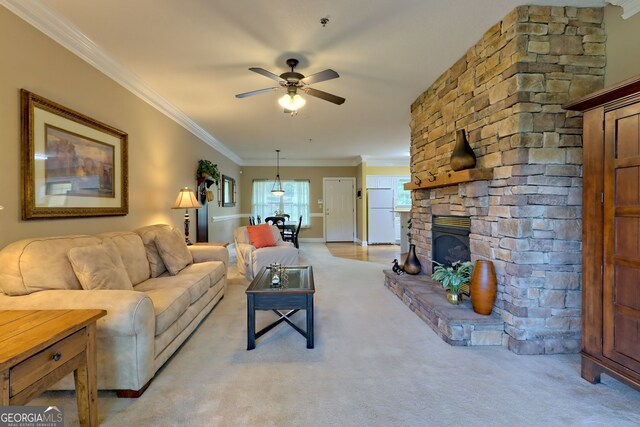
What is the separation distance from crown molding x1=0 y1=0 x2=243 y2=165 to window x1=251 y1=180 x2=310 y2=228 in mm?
4954

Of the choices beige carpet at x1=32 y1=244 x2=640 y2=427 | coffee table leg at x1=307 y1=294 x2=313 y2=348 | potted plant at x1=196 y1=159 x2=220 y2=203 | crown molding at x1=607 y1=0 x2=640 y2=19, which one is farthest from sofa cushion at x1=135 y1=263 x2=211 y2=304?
crown molding at x1=607 y1=0 x2=640 y2=19

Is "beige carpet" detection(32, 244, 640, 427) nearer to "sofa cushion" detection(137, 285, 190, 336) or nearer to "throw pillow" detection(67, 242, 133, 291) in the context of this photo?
"sofa cushion" detection(137, 285, 190, 336)

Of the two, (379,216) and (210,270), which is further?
(379,216)

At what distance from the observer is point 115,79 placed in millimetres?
3111

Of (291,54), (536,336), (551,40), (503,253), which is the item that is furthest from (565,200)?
(291,54)

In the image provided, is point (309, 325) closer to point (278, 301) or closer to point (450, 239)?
point (278, 301)

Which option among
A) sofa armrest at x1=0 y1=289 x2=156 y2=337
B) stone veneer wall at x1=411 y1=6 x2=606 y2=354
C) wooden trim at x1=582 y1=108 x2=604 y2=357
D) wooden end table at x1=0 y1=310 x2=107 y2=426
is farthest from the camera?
stone veneer wall at x1=411 y1=6 x2=606 y2=354

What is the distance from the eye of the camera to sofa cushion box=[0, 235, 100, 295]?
1.88m

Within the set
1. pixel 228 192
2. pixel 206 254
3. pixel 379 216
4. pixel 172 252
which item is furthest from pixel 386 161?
pixel 172 252

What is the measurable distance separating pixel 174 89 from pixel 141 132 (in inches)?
26.2

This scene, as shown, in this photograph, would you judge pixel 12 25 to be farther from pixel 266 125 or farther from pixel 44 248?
pixel 266 125

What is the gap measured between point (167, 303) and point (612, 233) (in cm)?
292

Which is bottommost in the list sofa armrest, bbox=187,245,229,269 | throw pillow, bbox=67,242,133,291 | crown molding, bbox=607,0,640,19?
sofa armrest, bbox=187,245,229,269

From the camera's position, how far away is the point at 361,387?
1904 mm
